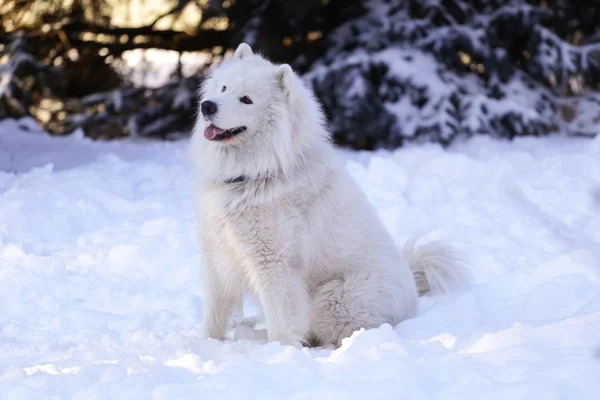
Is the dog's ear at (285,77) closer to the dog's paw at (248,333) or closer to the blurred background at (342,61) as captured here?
the dog's paw at (248,333)

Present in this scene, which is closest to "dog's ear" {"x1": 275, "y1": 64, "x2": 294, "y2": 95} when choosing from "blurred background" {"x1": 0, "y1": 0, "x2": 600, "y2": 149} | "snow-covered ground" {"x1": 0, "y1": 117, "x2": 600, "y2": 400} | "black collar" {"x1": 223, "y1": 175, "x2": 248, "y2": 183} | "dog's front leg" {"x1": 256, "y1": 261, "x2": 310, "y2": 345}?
"black collar" {"x1": 223, "y1": 175, "x2": 248, "y2": 183}

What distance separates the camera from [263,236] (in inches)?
135

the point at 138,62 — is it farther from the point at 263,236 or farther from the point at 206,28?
the point at 263,236

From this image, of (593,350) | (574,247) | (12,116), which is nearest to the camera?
(593,350)

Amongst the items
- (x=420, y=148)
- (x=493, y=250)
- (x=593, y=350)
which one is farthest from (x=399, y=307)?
(x=420, y=148)

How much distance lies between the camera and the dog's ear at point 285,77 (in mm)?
3549

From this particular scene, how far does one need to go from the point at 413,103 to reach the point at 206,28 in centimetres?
282

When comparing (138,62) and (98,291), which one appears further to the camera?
(138,62)

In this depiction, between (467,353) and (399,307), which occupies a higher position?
(467,353)

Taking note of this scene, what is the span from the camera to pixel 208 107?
339cm

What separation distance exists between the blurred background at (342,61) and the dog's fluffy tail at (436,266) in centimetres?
386

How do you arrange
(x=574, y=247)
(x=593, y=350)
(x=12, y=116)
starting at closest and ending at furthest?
1. (x=593, y=350)
2. (x=574, y=247)
3. (x=12, y=116)

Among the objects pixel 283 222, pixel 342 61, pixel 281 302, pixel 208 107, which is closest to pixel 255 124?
pixel 208 107

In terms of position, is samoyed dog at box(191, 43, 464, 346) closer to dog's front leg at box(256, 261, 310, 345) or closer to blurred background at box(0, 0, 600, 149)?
dog's front leg at box(256, 261, 310, 345)
